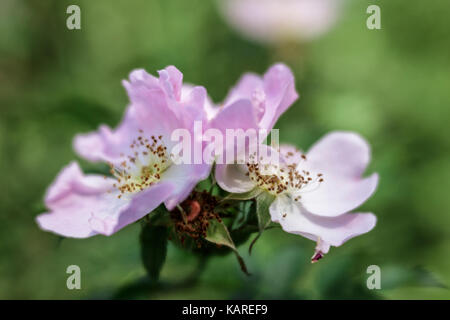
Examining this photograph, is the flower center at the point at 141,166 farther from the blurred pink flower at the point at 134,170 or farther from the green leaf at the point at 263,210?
the green leaf at the point at 263,210

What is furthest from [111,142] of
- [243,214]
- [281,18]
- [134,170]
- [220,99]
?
[281,18]

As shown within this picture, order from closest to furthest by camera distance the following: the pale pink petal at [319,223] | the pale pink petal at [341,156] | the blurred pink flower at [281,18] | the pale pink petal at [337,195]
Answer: the pale pink petal at [319,223] < the pale pink petal at [337,195] < the pale pink petal at [341,156] < the blurred pink flower at [281,18]

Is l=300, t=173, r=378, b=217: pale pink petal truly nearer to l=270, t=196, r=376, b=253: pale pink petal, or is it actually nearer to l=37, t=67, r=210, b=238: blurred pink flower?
l=270, t=196, r=376, b=253: pale pink petal

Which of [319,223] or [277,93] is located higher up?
[277,93]

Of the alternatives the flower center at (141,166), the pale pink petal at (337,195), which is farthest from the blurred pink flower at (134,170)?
the pale pink petal at (337,195)

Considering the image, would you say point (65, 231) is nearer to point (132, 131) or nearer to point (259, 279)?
point (132, 131)

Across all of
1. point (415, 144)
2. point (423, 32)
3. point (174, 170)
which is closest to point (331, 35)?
point (423, 32)

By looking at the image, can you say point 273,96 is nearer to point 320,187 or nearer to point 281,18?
point 320,187
